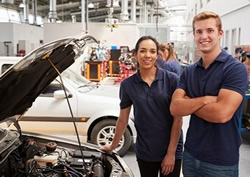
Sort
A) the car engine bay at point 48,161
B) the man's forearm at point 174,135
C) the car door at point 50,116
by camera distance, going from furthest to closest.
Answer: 1. the car door at point 50,116
2. the man's forearm at point 174,135
3. the car engine bay at point 48,161

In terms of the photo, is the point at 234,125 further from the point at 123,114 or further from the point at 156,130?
the point at 123,114

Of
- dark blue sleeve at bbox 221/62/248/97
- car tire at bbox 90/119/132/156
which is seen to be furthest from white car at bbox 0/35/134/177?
car tire at bbox 90/119/132/156

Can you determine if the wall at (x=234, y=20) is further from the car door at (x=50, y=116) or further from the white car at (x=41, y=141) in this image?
the white car at (x=41, y=141)

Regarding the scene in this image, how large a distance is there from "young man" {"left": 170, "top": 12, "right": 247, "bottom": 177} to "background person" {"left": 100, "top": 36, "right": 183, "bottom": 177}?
282mm

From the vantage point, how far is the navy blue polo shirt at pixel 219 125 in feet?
5.93

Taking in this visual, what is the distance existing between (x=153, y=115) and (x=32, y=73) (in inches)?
36.4

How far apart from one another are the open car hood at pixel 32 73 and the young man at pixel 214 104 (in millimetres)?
817

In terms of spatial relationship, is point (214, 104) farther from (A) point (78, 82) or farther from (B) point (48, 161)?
(A) point (78, 82)

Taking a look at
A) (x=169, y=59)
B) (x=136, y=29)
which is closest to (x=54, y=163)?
(x=169, y=59)

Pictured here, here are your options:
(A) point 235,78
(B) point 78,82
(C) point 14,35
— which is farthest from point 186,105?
(C) point 14,35

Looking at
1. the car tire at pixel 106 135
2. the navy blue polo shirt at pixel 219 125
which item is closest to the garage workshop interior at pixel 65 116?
Answer: the car tire at pixel 106 135

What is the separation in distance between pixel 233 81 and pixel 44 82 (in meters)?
1.38

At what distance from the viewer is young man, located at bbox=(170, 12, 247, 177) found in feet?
5.89

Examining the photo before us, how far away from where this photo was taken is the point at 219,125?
1825 mm
